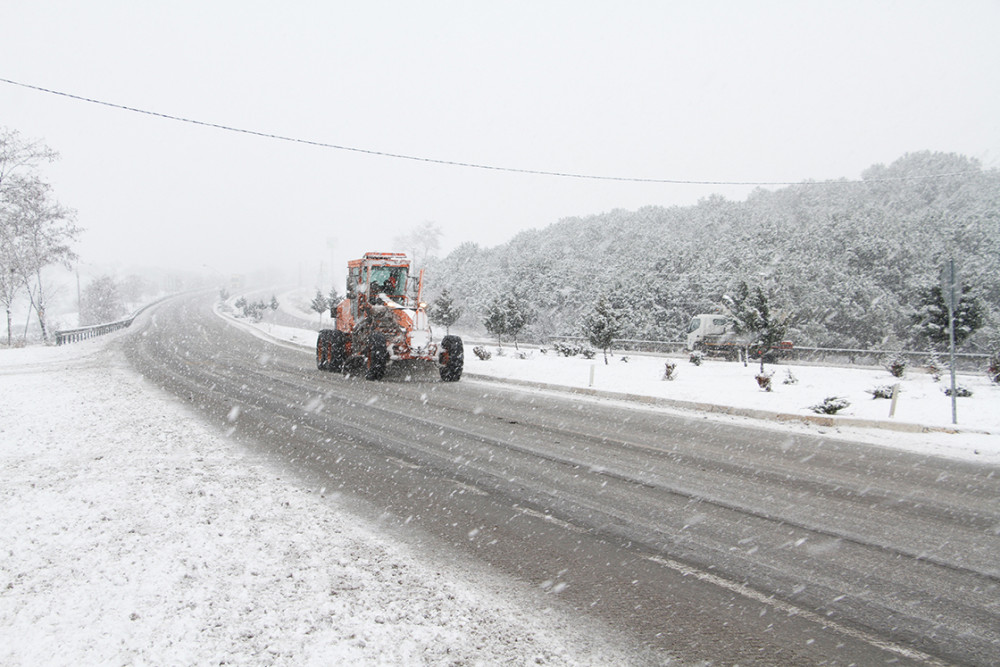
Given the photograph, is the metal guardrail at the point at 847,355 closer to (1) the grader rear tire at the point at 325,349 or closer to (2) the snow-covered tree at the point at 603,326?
(2) the snow-covered tree at the point at 603,326

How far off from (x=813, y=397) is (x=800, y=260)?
38038 millimetres

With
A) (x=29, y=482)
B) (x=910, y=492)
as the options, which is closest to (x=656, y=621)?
(x=910, y=492)

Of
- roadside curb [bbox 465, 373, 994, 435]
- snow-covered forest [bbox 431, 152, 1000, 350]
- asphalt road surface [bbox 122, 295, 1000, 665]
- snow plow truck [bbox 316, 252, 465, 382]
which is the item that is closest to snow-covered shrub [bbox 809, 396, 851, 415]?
roadside curb [bbox 465, 373, 994, 435]

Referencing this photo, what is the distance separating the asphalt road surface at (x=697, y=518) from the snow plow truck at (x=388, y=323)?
465 centimetres

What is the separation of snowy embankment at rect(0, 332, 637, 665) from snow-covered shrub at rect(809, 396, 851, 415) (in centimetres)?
951

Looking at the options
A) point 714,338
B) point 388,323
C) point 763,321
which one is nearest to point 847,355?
point 714,338

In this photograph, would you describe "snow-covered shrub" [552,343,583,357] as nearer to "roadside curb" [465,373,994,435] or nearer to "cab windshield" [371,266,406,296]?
"roadside curb" [465,373,994,435]

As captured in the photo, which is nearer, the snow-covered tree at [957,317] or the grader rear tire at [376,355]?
the grader rear tire at [376,355]

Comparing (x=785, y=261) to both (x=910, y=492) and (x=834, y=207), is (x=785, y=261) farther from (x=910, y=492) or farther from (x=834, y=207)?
(x=910, y=492)

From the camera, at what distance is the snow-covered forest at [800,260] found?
41.3 metres

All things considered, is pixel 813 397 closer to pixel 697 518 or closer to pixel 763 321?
pixel 763 321

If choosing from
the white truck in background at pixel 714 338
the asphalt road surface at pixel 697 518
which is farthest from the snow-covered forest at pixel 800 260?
the asphalt road surface at pixel 697 518

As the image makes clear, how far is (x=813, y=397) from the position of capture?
44.4 ft

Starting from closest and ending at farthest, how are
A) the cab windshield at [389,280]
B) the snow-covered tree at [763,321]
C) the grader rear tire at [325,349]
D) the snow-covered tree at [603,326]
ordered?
the cab windshield at [389,280] < the grader rear tire at [325,349] < the snow-covered tree at [763,321] < the snow-covered tree at [603,326]
